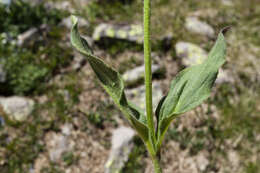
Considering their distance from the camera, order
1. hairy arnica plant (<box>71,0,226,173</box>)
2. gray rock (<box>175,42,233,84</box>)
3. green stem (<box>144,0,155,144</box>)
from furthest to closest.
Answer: gray rock (<box>175,42,233,84</box>) < hairy arnica plant (<box>71,0,226,173</box>) < green stem (<box>144,0,155,144</box>)

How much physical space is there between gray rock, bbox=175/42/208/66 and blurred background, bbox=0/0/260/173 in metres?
0.02

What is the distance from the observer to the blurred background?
14.0ft

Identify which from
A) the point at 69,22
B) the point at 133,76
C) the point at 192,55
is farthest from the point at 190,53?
the point at 69,22

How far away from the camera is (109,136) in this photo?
181 inches

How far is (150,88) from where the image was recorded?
7.26ft

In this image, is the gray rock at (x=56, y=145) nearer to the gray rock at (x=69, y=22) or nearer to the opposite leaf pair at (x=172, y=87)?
the opposite leaf pair at (x=172, y=87)

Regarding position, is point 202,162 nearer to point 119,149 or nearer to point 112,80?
point 119,149

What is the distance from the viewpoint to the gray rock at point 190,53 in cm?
548

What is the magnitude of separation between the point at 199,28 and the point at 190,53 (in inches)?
43.1

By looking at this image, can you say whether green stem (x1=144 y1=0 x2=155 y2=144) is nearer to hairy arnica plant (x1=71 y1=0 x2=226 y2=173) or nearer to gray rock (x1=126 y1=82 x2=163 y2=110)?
hairy arnica plant (x1=71 y1=0 x2=226 y2=173)

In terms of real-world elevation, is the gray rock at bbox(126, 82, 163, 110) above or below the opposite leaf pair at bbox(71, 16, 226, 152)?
below

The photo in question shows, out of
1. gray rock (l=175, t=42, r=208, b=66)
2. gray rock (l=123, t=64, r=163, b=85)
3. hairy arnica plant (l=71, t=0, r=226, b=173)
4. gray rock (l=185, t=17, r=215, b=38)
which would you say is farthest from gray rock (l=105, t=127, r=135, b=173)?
gray rock (l=185, t=17, r=215, b=38)

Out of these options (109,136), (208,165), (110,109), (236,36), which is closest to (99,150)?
(109,136)

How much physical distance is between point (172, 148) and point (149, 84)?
8.21 ft
